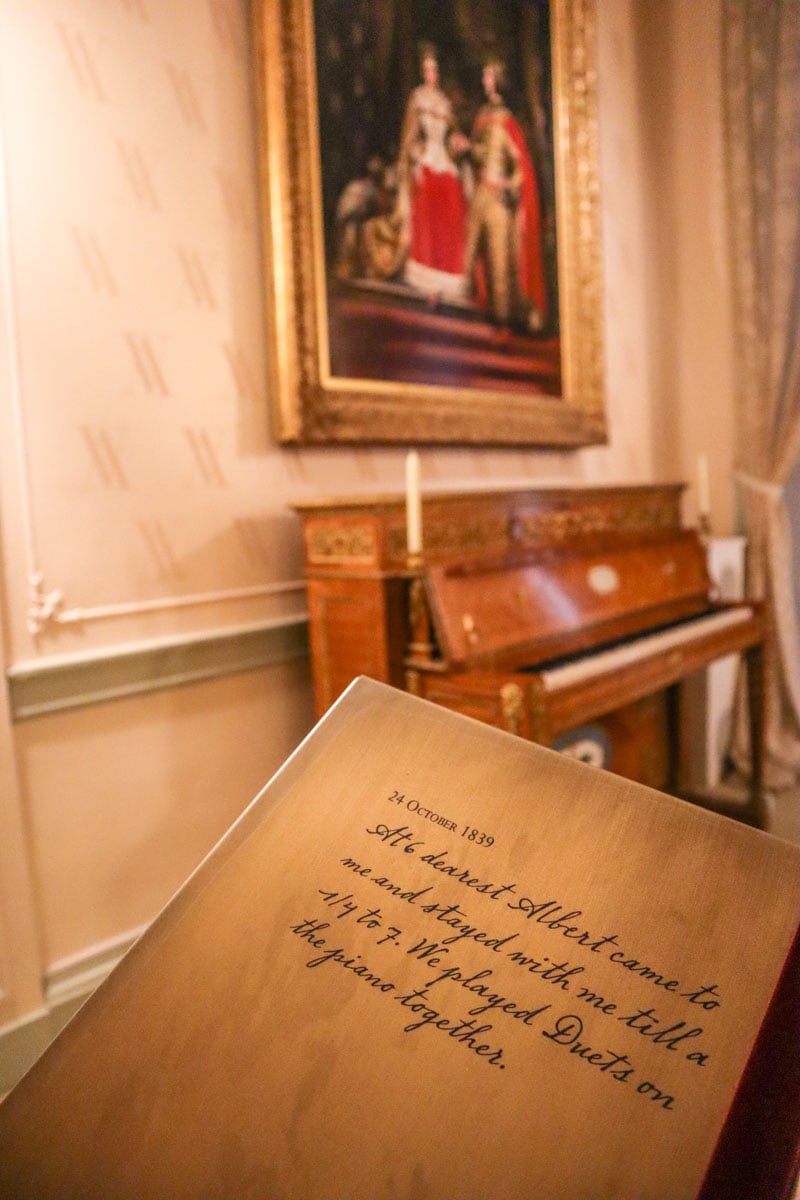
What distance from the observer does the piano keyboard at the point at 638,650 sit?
2273 millimetres

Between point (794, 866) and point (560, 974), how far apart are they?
0.52 feet

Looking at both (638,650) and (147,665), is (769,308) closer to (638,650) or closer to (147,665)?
(638,650)

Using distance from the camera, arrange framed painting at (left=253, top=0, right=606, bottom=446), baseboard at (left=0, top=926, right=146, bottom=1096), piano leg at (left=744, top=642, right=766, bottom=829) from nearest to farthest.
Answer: baseboard at (left=0, top=926, right=146, bottom=1096) < framed painting at (left=253, top=0, right=606, bottom=446) < piano leg at (left=744, top=642, right=766, bottom=829)

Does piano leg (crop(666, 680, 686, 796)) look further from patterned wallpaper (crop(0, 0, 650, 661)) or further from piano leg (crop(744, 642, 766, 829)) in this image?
patterned wallpaper (crop(0, 0, 650, 661))

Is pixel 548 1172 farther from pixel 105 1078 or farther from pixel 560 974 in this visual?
pixel 105 1078

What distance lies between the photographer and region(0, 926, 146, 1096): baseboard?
80.4 inches

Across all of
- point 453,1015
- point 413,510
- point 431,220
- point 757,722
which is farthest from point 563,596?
point 453,1015

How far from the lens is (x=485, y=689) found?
2156 mm

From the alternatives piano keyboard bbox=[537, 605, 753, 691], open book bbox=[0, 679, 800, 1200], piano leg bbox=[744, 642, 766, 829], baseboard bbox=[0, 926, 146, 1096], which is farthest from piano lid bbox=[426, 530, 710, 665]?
open book bbox=[0, 679, 800, 1200]

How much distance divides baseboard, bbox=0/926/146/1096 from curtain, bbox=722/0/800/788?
127 inches

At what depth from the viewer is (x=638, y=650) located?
2.55 m

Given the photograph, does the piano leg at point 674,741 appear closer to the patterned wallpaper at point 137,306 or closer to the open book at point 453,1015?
the patterned wallpaper at point 137,306

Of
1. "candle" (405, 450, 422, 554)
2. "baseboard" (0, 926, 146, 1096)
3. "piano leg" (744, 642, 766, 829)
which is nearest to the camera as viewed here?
"baseboard" (0, 926, 146, 1096)

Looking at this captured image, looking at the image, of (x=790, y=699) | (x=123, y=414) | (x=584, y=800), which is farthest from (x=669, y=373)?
(x=584, y=800)
